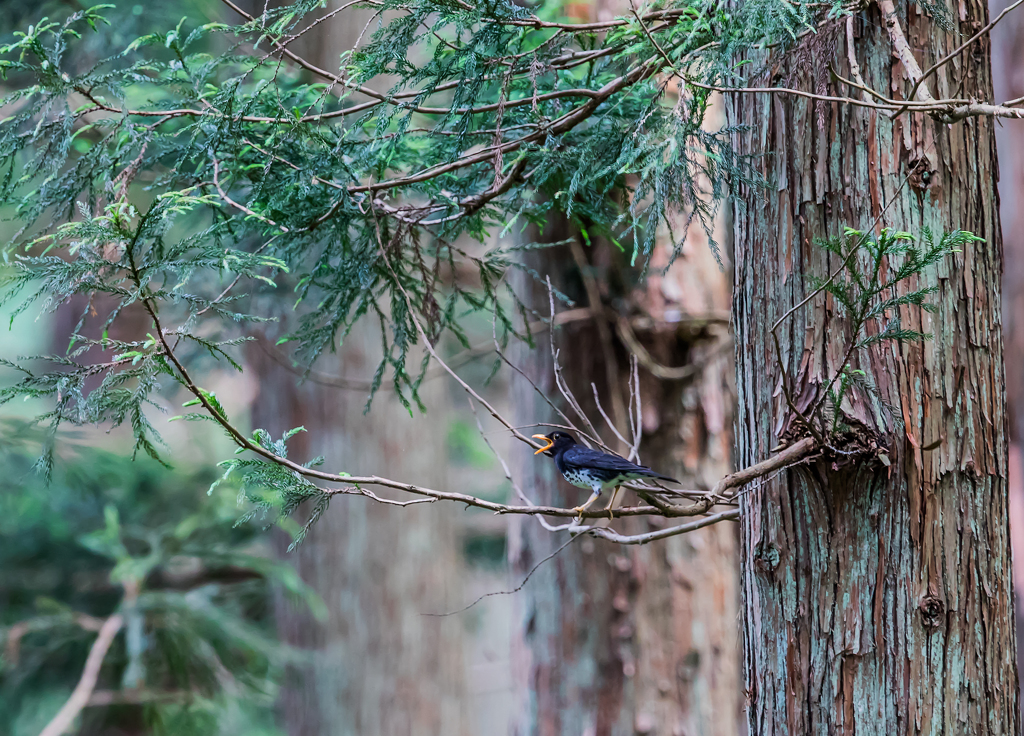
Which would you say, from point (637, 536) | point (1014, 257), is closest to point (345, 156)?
point (637, 536)

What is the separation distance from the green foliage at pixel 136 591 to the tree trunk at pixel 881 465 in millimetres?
4497

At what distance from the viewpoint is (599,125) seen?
Answer: 2.44 meters

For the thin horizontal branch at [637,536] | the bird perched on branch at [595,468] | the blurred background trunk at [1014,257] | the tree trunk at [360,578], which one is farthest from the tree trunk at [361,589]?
the blurred background trunk at [1014,257]

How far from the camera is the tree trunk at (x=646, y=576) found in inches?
183

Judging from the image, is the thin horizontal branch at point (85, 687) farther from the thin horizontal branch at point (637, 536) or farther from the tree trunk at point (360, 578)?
the thin horizontal branch at point (637, 536)

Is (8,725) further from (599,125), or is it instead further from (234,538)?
(599,125)

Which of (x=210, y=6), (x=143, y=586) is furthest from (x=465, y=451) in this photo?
(x=210, y=6)

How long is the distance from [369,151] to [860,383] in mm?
1608

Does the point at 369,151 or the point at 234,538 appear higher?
the point at 369,151

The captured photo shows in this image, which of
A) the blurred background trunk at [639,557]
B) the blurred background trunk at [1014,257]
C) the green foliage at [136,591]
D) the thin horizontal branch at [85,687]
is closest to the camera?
the blurred background trunk at [639,557]

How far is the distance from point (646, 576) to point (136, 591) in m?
4.29

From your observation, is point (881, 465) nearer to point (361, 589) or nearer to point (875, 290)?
point (875, 290)

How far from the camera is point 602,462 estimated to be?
2438 millimetres

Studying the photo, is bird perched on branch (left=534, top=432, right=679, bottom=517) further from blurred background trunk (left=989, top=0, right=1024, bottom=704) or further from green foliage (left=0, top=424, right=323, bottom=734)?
blurred background trunk (left=989, top=0, right=1024, bottom=704)
